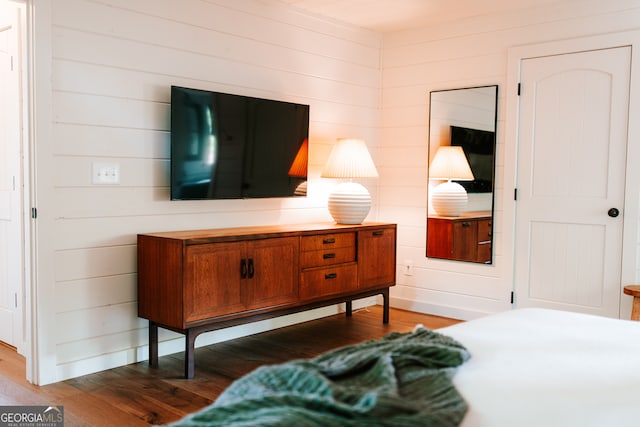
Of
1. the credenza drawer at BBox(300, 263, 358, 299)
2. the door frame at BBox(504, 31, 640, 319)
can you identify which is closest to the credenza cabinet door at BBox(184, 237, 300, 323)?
the credenza drawer at BBox(300, 263, 358, 299)

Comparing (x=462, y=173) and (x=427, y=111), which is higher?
(x=427, y=111)

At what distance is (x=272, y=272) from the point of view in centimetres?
370

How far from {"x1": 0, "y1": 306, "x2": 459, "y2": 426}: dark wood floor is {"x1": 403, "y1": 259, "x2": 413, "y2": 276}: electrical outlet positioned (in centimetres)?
88

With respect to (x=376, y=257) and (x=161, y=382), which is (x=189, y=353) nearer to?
(x=161, y=382)

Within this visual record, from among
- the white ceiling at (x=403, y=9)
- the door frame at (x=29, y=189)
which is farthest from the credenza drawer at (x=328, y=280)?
the white ceiling at (x=403, y=9)

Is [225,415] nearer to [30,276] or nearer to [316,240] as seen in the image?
[30,276]

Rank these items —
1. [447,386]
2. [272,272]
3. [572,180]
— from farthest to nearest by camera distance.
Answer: [572,180]
[272,272]
[447,386]

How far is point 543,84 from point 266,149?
207 centimetres

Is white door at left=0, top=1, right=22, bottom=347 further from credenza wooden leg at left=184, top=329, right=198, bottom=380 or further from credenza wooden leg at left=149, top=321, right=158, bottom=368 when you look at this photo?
credenza wooden leg at left=184, top=329, right=198, bottom=380

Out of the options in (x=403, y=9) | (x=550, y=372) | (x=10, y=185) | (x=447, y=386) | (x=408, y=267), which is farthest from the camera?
(x=408, y=267)

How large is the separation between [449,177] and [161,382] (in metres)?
2.77

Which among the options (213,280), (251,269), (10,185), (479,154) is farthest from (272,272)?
(479,154)

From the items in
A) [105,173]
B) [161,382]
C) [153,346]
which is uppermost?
[105,173]

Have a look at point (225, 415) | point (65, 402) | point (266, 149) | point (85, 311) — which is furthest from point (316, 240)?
point (225, 415)
